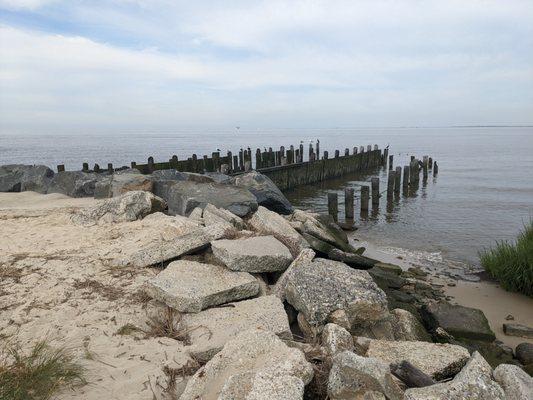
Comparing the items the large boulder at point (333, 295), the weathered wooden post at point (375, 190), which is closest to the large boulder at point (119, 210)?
the large boulder at point (333, 295)

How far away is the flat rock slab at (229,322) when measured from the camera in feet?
12.0

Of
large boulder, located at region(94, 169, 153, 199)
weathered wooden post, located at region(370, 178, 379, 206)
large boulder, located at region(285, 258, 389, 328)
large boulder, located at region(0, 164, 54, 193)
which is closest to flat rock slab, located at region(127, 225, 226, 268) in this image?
large boulder, located at region(285, 258, 389, 328)

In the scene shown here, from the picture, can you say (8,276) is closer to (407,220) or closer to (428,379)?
(428,379)

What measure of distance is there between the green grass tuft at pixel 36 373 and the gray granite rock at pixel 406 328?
3.48 metres

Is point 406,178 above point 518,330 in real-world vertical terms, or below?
above

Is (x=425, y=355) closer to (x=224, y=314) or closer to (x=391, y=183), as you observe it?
(x=224, y=314)

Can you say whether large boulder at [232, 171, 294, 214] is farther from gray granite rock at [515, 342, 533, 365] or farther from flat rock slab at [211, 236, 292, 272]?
gray granite rock at [515, 342, 533, 365]

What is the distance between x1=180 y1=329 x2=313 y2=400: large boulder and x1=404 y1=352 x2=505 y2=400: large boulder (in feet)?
2.31

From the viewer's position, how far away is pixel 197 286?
173 inches

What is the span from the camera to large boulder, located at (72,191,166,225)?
23.6ft

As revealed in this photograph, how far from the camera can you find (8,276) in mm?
4918

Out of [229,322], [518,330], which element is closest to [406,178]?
[518,330]

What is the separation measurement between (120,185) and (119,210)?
Answer: 191 cm

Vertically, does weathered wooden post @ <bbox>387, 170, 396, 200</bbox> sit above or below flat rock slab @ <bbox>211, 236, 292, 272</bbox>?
below
